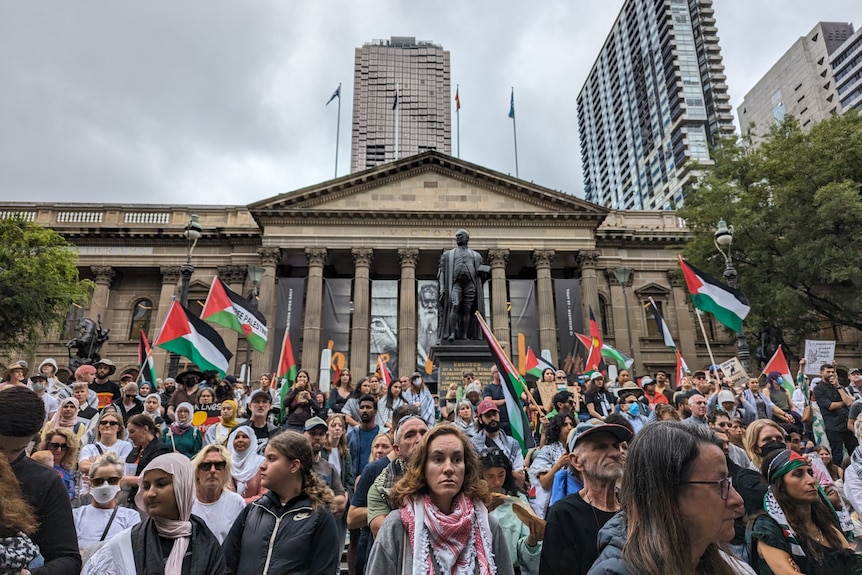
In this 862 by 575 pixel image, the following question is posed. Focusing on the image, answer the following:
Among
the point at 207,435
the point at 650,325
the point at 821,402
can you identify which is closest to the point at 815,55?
the point at 650,325

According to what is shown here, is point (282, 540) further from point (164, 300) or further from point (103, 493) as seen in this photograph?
point (164, 300)

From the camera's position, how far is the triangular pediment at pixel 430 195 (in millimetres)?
34438

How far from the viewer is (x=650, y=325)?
3666 cm

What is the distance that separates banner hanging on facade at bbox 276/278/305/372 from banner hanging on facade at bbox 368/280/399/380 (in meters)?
4.27

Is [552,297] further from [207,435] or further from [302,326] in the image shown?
[207,435]

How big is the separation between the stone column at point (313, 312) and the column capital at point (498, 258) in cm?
1005

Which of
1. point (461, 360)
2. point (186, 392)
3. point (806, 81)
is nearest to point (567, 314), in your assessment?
point (461, 360)

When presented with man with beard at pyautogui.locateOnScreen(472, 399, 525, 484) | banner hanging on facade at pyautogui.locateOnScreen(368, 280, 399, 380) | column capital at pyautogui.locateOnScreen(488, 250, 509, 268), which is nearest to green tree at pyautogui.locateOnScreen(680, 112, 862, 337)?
column capital at pyautogui.locateOnScreen(488, 250, 509, 268)

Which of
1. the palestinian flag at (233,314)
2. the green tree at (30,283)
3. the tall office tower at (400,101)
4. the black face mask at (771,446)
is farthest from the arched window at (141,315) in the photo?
the tall office tower at (400,101)

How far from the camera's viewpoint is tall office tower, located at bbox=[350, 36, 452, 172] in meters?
110

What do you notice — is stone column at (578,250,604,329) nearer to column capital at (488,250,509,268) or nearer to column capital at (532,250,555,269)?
column capital at (532,250,555,269)

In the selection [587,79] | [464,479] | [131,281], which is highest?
[587,79]

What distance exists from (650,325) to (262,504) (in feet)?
120

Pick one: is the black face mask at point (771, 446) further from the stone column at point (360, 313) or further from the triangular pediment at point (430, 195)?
the triangular pediment at point (430, 195)
